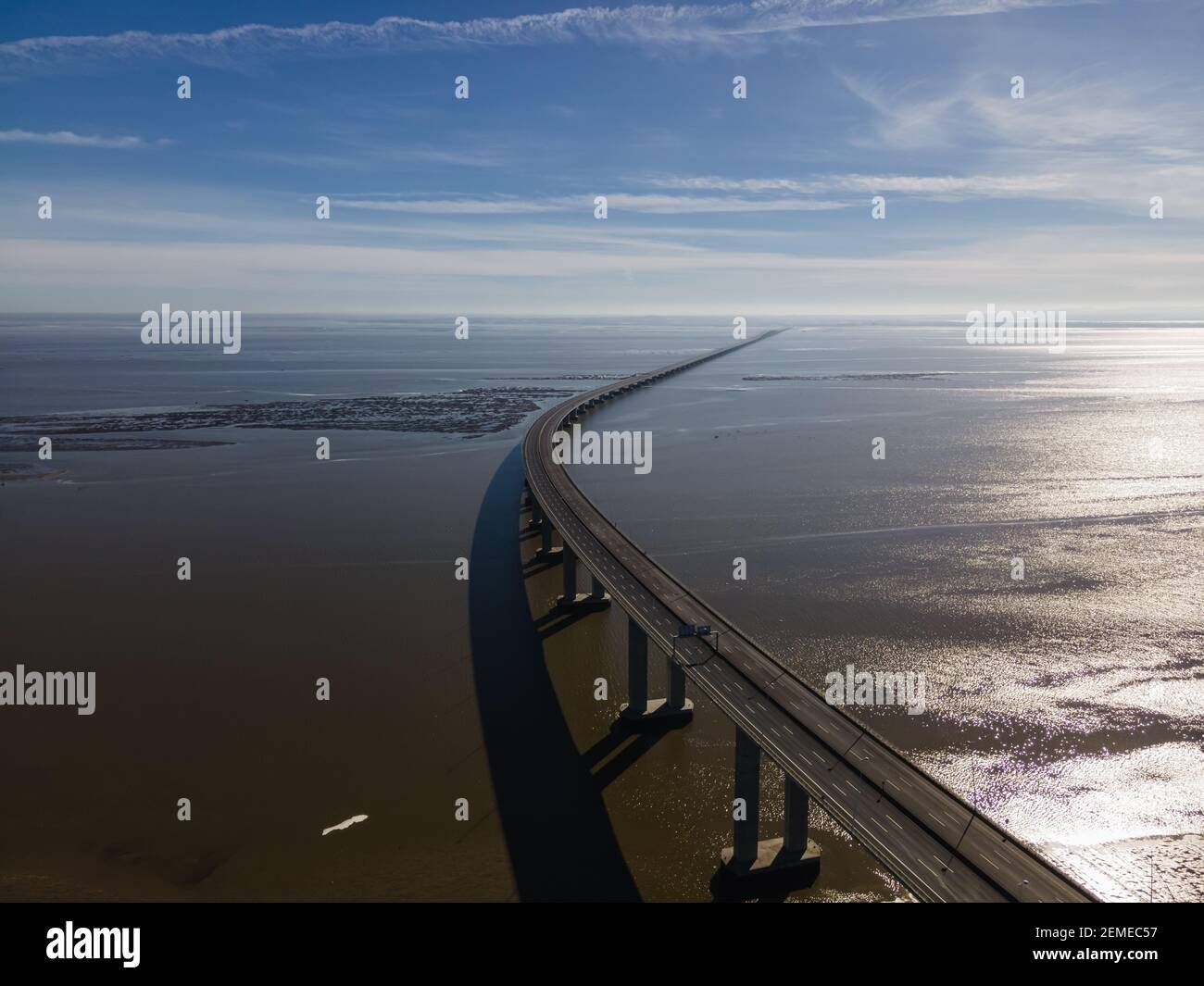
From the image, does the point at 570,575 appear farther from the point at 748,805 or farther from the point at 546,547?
the point at 748,805

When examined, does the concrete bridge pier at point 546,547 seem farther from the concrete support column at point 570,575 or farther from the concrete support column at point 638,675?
the concrete support column at point 638,675

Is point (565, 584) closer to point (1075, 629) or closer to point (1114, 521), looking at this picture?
point (1075, 629)

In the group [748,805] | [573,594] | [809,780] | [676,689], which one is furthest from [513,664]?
[809,780]

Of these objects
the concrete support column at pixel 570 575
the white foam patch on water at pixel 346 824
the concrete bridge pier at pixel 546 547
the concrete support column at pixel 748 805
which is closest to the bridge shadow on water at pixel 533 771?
the concrete support column at pixel 570 575

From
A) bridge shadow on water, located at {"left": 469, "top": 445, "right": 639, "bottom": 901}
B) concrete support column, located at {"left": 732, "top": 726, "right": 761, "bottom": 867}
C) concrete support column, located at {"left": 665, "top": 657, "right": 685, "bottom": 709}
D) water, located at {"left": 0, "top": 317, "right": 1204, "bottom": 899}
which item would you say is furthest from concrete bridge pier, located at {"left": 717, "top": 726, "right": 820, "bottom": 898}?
concrete support column, located at {"left": 665, "top": 657, "right": 685, "bottom": 709}

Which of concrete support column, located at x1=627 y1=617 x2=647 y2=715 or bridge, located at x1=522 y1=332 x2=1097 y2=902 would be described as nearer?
bridge, located at x1=522 y1=332 x2=1097 y2=902

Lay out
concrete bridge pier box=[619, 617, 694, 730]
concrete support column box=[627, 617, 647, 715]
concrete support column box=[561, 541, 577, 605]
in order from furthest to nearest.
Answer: concrete support column box=[561, 541, 577, 605] → concrete support column box=[627, 617, 647, 715] → concrete bridge pier box=[619, 617, 694, 730]

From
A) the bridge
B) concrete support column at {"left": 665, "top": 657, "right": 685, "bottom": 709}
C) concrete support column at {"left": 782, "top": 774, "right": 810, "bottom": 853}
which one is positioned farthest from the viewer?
concrete support column at {"left": 665, "top": 657, "right": 685, "bottom": 709}

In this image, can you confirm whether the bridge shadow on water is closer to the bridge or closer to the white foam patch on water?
the bridge
